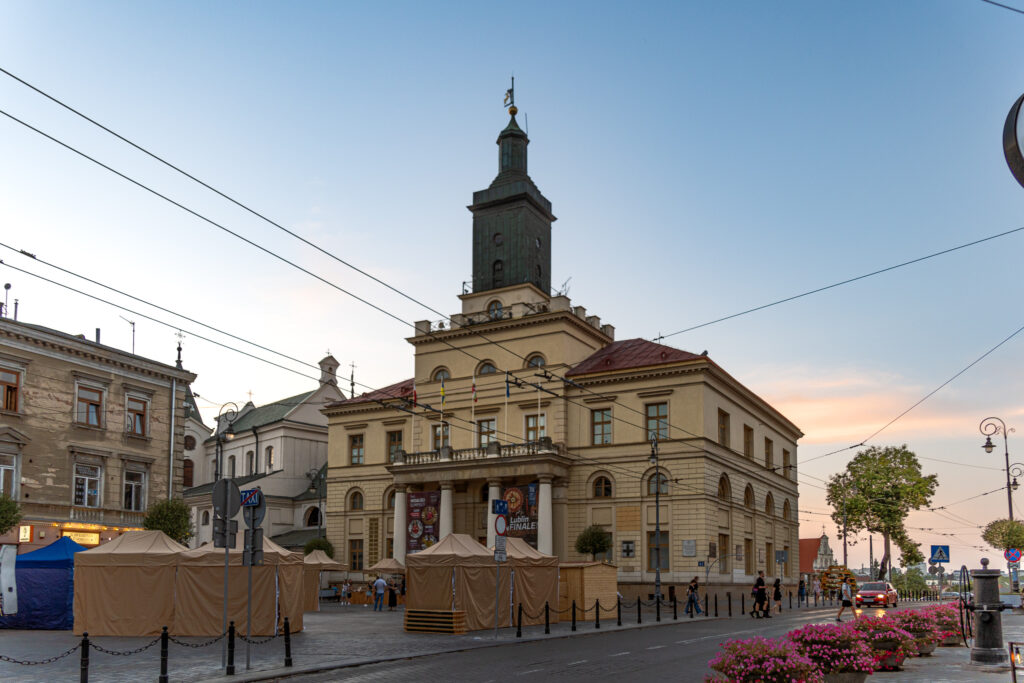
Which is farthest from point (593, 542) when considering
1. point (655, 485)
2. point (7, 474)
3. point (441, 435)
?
point (7, 474)

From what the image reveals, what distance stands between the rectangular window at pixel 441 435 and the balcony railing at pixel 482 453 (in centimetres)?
134

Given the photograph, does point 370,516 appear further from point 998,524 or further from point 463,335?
point 998,524

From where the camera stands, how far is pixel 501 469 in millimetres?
50125

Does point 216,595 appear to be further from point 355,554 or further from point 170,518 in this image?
point 355,554

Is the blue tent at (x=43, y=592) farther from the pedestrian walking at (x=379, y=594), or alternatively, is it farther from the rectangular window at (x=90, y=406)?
the pedestrian walking at (x=379, y=594)

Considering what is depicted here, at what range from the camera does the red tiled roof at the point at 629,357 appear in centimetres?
4941

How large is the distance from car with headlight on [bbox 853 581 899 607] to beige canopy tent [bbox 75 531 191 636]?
32250 millimetres

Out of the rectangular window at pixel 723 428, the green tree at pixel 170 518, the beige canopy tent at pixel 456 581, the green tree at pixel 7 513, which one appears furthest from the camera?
the rectangular window at pixel 723 428

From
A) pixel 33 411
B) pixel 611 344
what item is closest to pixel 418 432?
pixel 611 344

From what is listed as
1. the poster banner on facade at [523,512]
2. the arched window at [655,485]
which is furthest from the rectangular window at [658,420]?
the poster banner on facade at [523,512]

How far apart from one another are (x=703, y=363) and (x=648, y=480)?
6688mm

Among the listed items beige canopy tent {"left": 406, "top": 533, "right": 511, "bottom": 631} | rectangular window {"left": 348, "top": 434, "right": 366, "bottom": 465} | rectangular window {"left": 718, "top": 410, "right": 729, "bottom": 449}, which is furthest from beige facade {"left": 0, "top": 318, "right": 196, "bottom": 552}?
rectangular window {"left": 718, "top": 410, "right": 729, "bottom": 449}

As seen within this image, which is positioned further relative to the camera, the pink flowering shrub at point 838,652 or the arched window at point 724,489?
the arched window at point 724,489

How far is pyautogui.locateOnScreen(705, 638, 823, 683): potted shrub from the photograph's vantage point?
37.5 ft
